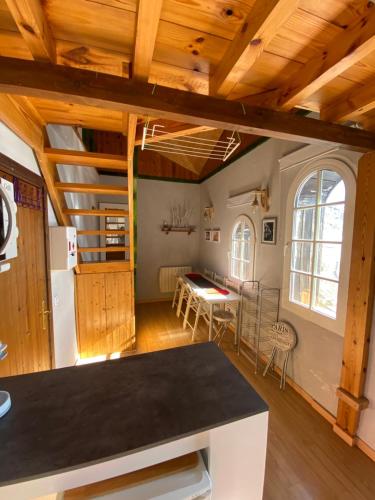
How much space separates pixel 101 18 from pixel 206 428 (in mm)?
1581

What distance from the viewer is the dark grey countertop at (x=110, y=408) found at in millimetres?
721

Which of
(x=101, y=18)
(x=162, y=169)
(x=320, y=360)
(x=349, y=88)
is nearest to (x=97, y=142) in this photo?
(x=162, y=169)

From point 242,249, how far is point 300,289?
1.23 metres

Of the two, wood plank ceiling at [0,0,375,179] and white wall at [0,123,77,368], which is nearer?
wood plank ceiling at [0,0,375,179]

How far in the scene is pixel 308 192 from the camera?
2.18m

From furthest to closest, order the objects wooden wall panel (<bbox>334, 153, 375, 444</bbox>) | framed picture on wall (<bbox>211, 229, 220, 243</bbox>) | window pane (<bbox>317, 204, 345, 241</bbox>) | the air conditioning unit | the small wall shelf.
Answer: the small wall shelf
framed picture on wall (<bbox>211, 229, 220, 243</bbox>)
window pane (<bbox>317, 204, 345, 241</bbox>)
wooden wall panel (<bbox>334, 153, 375, 444</bbox>)
the air conditioning unit

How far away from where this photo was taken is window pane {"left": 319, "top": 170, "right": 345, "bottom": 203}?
1850mm

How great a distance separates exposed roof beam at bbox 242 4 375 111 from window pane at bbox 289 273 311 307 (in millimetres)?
1596

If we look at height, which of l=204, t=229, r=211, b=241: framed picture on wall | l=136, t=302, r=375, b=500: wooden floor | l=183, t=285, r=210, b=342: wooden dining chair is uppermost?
l=204, t=229, r=211, b=241: framed picture on wall

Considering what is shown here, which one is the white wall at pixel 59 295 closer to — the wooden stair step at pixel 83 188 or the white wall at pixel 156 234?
the wooden stair step at pixel 83 188

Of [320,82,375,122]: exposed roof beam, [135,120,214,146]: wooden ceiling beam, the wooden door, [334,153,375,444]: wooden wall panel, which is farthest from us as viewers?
[135,120,214,146]: wooden ceiling beam

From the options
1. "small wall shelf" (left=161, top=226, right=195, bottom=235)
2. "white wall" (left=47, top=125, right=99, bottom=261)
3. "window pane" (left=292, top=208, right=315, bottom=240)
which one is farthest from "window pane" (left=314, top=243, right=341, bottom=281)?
"small wall shelf" (left=161, top=226, right=195, bottom=235)

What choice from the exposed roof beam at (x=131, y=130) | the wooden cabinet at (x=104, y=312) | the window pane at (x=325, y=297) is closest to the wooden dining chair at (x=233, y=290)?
the window pane at (x=325, y=297)

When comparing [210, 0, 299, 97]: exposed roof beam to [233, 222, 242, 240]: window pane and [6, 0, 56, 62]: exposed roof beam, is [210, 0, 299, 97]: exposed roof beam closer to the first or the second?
[6, 0, 56, 62]: exposed roof beam
